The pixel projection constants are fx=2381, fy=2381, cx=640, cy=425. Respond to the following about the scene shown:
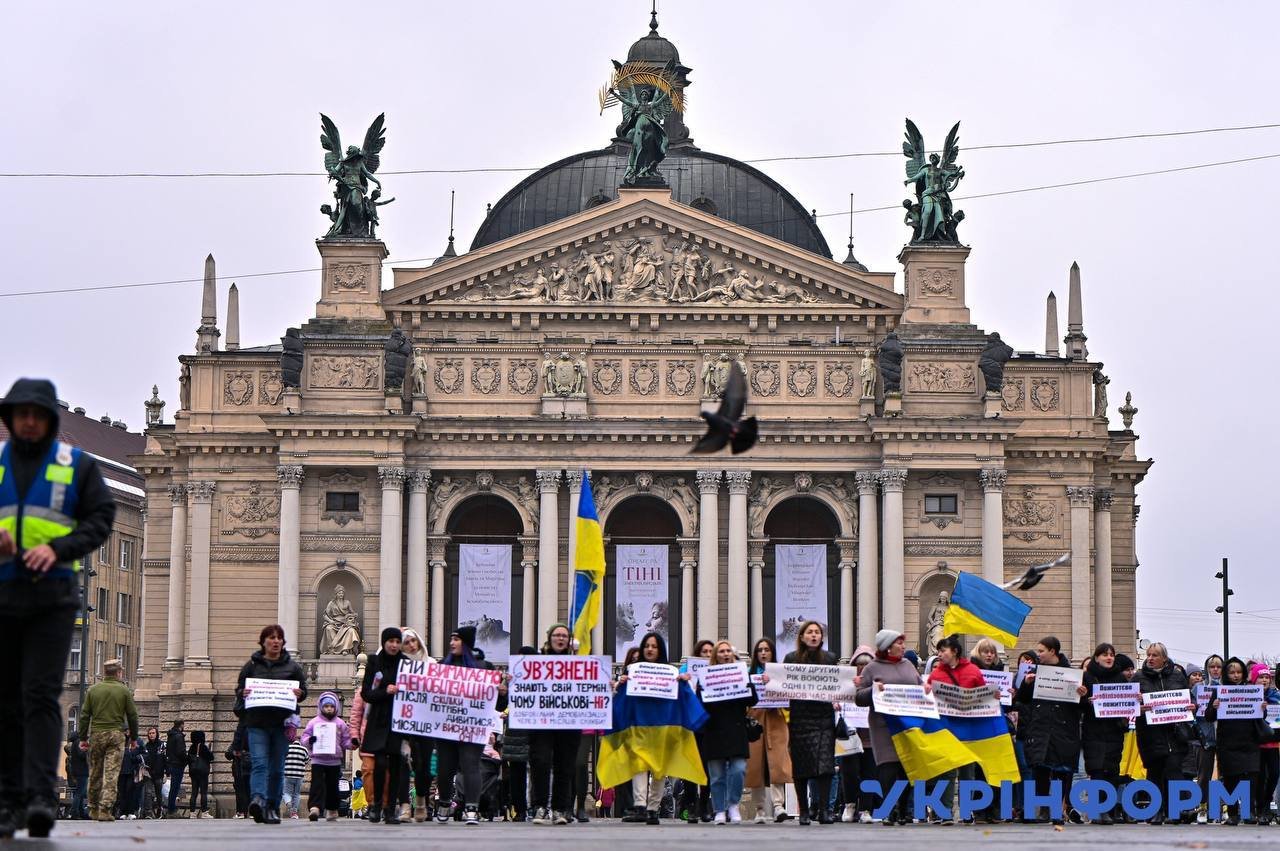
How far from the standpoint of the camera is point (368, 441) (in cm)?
6316

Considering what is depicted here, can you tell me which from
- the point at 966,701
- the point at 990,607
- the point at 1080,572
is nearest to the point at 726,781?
the point at 966,701

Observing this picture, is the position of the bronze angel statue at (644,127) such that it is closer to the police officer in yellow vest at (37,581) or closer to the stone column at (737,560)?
the stone column at (737,560)

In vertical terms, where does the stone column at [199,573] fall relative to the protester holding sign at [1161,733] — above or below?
above

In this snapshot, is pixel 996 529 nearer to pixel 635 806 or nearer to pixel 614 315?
pixel 614 315

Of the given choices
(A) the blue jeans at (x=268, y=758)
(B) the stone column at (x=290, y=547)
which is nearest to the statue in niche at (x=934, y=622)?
(B) the stone column at (x=290, y=547)

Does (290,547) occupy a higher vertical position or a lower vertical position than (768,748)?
higher

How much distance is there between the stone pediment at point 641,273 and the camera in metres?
64.6

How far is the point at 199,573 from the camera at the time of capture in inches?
2525

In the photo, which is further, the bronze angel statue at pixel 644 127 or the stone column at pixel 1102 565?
the bronze angel statue at pixel 644 127

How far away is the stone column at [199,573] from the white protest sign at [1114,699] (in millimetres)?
37602

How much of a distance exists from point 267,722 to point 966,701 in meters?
8.13

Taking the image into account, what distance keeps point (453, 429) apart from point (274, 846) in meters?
46.4

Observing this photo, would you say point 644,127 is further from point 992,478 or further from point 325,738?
point 325,738

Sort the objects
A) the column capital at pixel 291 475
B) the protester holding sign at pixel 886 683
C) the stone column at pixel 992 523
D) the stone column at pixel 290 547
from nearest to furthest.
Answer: the protester holding sign at pixel 886 683, the stone column at pixel 290 547, the stone column at pixel 992 523, the column capital at pixel 291 475
